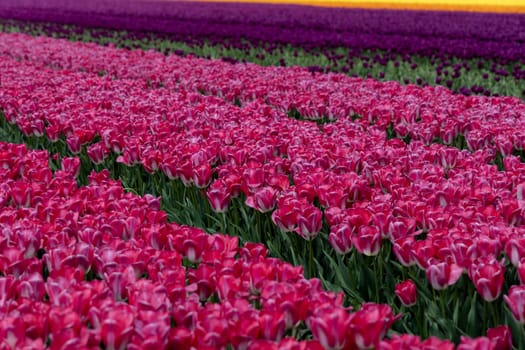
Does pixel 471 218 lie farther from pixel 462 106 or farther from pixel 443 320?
pixel 462 106

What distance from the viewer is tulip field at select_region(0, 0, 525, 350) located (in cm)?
216

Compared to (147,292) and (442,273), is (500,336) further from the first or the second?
(147,292)

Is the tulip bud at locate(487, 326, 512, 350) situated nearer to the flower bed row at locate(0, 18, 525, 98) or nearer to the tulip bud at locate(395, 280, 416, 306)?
the tulip bud at locate(395, 280, 416, 306)

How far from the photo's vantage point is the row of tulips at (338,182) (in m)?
2.75

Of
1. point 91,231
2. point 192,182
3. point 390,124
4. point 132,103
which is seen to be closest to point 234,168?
point 192,182

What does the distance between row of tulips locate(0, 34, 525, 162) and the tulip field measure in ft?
0.11

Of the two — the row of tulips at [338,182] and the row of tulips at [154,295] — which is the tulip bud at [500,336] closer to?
the row of tulips at [154,295]

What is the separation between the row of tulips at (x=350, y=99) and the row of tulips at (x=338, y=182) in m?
0.45

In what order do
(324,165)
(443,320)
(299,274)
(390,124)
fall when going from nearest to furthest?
(299,274)
(443,320)
(324,165)
(390,124)

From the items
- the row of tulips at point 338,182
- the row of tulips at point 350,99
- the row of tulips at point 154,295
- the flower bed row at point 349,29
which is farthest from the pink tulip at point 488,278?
the flower bed row at point 349,29

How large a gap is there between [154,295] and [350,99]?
202 inches

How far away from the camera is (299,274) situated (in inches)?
97.0

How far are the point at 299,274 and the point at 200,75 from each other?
7.61 metres

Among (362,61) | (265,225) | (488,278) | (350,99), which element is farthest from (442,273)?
→ (362,61)
